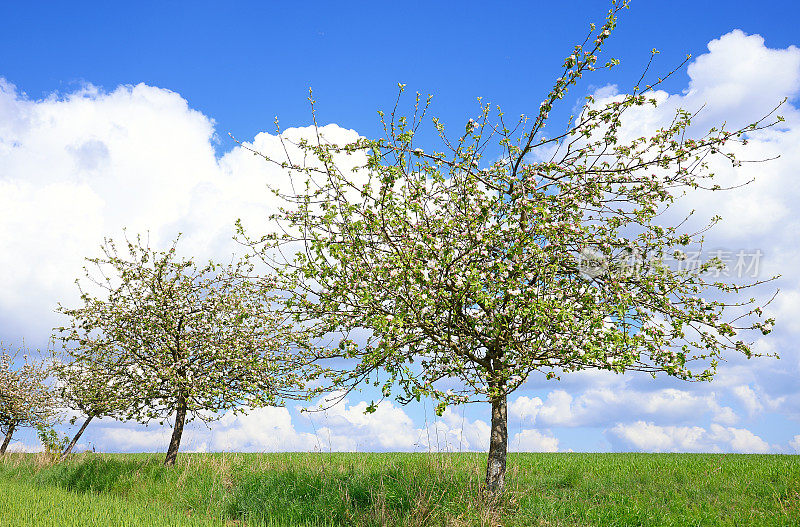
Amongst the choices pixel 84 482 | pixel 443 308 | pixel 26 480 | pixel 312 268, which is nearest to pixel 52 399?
pixel 26 480

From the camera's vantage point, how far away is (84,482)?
18.2m

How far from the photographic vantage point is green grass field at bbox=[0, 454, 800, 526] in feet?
35.5

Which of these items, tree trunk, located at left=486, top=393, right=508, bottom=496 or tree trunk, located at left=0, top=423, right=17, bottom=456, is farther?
tree trunk, located at left=0, top=423, right=17, bottom=456

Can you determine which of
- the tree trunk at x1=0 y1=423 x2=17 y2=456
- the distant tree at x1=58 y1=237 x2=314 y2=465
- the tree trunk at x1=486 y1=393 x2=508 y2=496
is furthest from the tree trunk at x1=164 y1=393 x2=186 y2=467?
the tree trunk at x1=0 y1=423 x2=17 y2=456

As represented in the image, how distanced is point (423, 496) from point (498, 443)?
1794mm

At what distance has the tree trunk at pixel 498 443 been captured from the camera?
10812 mm

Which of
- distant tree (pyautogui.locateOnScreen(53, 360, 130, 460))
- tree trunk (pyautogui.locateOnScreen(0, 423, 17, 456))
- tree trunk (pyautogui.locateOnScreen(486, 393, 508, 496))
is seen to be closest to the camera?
tree trunk (pyautogui.locateOnScreen(486, 393, 508, 496))

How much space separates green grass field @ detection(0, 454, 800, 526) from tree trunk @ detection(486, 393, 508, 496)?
489 mm

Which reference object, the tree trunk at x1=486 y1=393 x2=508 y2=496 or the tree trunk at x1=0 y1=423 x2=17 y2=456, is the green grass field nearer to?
the tree trunk at x1=486 y1=393 x2=508 y2=496

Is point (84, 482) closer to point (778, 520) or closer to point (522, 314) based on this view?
point (522, 314)

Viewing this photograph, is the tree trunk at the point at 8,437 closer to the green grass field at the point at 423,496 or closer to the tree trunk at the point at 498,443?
the green grass field at the point at 423,496

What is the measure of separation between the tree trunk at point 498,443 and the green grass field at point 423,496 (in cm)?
49

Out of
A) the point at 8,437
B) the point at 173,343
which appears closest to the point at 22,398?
the point at 8,437

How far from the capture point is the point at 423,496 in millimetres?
10672
